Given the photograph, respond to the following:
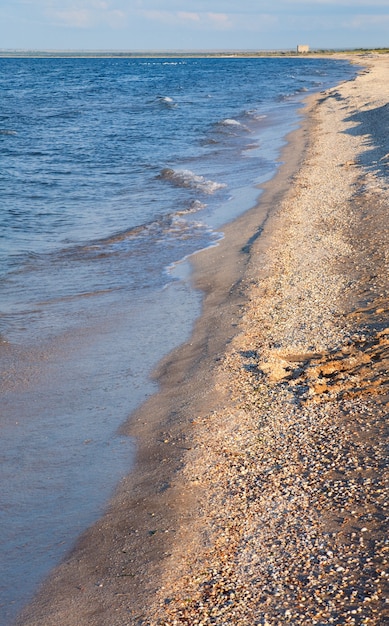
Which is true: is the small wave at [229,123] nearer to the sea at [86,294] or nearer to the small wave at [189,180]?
the sea at [86,294]

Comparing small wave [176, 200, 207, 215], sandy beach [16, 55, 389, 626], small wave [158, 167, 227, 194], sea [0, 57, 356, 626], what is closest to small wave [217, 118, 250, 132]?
sea [0, 57, 356, 626]

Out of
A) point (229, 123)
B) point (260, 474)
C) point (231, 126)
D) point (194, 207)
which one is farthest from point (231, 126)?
point (260, 474)

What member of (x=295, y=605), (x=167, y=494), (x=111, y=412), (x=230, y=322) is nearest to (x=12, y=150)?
(x=230, y=322)

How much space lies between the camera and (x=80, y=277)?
38.0 feet

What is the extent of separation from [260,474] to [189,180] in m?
15.2

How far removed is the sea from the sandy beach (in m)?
0.29

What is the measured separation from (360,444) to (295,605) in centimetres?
199

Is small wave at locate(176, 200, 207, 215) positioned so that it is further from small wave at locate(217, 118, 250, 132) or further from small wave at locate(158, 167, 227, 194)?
small wave at locate(217, 118, 250, 132)

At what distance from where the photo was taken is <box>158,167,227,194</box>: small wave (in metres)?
18.9

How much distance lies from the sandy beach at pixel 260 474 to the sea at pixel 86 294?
0.96 feet

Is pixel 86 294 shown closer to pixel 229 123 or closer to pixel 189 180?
pixel 189 180

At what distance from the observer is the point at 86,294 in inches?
420

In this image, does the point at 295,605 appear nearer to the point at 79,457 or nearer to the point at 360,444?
the point at 360,444

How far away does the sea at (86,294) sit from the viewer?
5512mm
